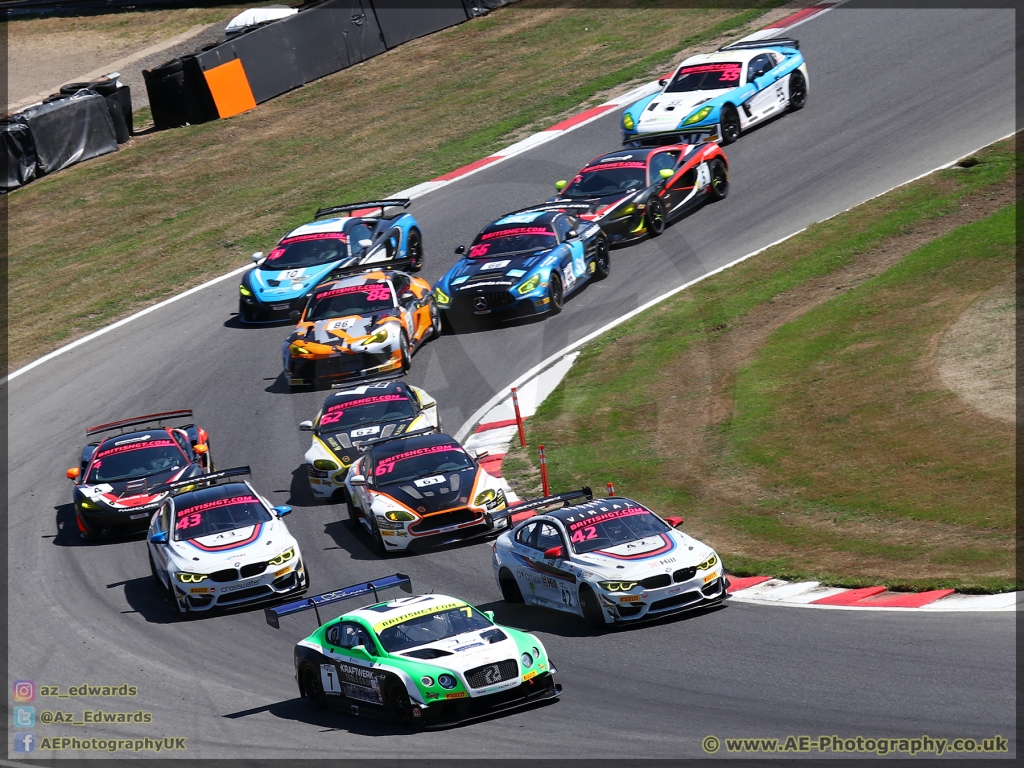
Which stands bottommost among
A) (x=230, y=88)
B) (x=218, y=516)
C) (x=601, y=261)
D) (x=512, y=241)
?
(x=601, y=261)

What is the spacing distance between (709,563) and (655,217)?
1398 centimetres

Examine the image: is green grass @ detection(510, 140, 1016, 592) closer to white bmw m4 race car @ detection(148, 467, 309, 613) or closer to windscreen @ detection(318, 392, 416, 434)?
windscreen @ detection(318, 392, 416, 434)

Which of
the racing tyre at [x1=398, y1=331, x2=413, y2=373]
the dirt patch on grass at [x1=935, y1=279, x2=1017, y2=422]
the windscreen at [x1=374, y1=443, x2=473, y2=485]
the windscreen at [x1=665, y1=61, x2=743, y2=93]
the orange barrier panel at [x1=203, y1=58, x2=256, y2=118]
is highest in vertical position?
the orange barrier panel at [x1=203, y1=58, x2=256, y2=118]

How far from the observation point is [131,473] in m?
20.5

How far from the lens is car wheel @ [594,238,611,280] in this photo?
86.4 ft

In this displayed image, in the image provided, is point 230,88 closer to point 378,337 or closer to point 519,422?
point 378,337

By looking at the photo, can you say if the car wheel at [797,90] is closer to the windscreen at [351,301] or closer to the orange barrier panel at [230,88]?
the windscreen at [351,301]

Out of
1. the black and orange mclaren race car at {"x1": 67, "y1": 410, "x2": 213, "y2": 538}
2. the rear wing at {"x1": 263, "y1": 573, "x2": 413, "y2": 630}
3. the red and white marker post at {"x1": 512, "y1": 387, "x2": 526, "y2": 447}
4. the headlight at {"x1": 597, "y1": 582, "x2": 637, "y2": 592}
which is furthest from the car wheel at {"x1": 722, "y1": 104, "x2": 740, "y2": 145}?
the rear wing at {"x1": 263, "y1": 573, "x2": 413, "y2": 630}

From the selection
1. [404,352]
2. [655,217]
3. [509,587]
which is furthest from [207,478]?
[655,217]

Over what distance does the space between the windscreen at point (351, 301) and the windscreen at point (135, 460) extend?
4.86m

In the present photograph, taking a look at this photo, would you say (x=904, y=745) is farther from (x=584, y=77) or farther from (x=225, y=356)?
(x=584, y=77)

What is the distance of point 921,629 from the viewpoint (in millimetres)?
12867

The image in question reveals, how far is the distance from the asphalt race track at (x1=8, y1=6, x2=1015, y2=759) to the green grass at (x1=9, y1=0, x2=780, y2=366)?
208 cm

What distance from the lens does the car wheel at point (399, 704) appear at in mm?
12414
